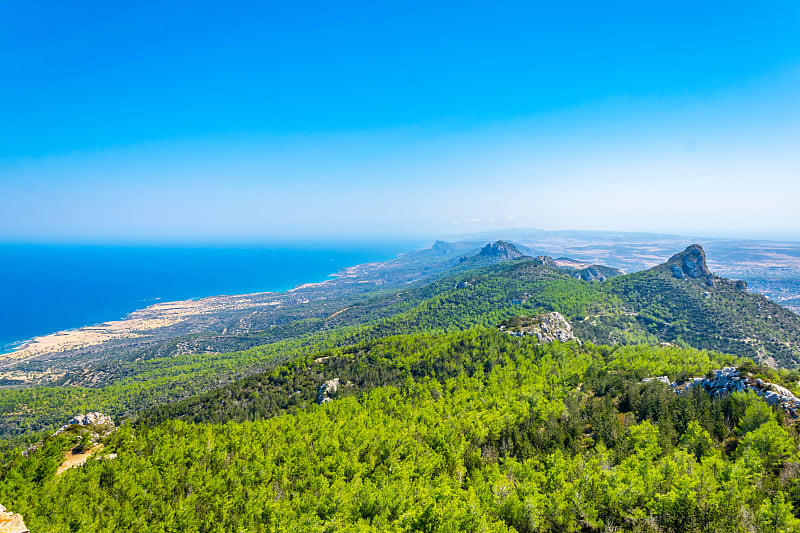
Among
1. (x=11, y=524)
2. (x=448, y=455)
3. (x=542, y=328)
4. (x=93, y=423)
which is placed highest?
(x=11, y=524)

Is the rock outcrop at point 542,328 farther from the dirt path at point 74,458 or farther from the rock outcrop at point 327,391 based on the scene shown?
the dirt path at point 74,458

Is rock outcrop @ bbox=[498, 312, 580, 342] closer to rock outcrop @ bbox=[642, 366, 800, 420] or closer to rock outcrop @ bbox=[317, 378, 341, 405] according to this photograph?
rock outcrop @ bbox=[642, 366, 800, 420]

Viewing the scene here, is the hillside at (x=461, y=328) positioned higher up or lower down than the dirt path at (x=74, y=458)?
lower down

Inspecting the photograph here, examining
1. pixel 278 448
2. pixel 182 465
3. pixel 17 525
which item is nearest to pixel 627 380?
pixel 278 448

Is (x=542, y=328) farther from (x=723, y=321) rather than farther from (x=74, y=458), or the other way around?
(x=74, y=458)

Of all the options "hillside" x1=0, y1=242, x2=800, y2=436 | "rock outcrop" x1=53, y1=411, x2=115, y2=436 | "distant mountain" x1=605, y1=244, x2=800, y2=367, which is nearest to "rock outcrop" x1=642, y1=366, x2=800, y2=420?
"hillside" x1=0, y1=242, x2=800, y2=436

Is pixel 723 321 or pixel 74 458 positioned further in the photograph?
pixel 723 321

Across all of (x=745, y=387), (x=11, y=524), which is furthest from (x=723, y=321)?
(x=11, y=524)

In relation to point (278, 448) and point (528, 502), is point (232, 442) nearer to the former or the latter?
point (278, 448)

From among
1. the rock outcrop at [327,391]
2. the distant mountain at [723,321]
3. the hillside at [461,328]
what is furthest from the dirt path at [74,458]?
the distant mountain at [723,321]
